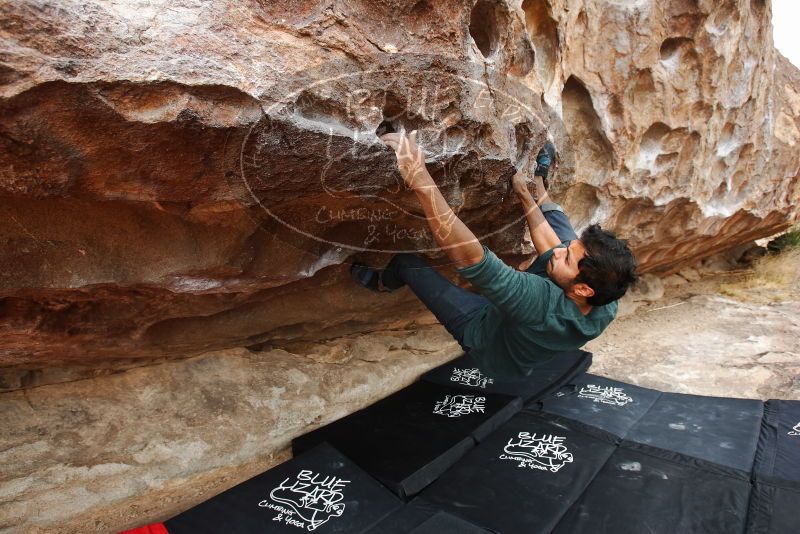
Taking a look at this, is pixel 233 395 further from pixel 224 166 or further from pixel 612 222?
pixel 612 222

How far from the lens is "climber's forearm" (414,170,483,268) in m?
1.28

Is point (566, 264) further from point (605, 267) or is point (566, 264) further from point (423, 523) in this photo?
point (423, 523)

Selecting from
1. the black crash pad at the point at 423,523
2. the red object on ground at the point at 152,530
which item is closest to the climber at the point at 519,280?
the black crash pad at the point at 423,523

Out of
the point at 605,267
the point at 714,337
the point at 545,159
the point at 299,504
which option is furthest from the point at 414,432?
the point at 714,337

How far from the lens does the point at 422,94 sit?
1326mm

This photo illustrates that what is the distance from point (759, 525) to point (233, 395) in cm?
191

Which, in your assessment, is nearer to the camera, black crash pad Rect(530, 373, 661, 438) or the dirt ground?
black crash pad Rect(530, 373, 661, 438)

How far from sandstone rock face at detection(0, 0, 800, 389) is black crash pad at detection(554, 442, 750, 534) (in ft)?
3.20

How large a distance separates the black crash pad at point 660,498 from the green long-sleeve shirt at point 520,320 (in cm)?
52

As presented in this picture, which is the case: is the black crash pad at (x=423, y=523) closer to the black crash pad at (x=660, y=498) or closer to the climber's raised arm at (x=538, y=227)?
the black crash pad at (x=660, y=498)

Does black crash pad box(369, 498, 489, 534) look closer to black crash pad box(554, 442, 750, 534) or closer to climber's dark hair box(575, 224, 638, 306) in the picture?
black crash pad box(554, 442, 750, 534)

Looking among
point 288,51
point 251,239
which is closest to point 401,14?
point 288,51

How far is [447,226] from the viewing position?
1.32 metres

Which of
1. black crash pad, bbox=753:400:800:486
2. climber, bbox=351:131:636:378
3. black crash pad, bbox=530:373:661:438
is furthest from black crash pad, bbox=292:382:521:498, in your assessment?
black crash pad, bbox=753:400:800:486
